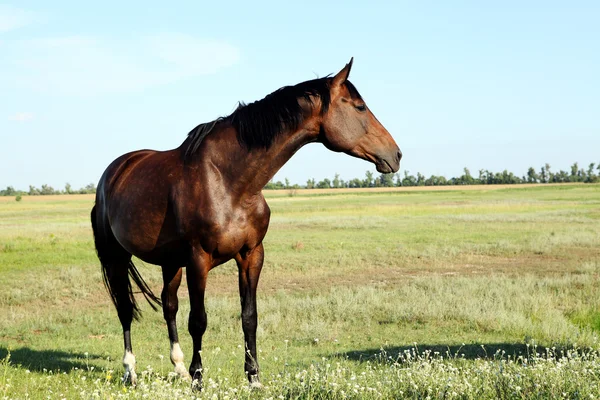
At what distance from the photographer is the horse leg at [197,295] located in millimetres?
4902

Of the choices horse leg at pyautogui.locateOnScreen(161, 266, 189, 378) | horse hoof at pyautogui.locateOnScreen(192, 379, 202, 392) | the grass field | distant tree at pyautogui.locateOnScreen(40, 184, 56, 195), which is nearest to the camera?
the grass field

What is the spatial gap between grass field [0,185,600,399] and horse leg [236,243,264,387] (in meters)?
0.23

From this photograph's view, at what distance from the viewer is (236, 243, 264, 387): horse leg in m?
5.13

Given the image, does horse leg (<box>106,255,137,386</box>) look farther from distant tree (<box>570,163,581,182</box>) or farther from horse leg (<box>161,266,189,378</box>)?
distant tree (<box>570,163,581,182</box>)

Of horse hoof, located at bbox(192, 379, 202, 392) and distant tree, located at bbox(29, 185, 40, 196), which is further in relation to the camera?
distant tree, located at bbox(29, 185, 40, 196)

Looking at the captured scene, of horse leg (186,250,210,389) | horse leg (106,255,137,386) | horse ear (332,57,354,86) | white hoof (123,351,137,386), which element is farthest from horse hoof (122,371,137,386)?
horse ear (332,57,354,86)

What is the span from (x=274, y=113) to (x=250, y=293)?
162 cm

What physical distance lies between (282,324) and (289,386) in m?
5.44

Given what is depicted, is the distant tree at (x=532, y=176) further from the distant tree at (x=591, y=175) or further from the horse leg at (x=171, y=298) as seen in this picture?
the horse leg at (x=171, y=298)

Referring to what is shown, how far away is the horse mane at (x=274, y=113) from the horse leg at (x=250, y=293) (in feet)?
3.20

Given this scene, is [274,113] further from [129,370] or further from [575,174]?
[575,174]

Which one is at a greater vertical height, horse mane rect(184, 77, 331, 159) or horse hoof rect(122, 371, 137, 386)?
horse mane rect(184, 77, 331, 159)

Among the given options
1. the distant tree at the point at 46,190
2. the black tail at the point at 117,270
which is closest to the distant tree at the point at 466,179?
the distant tree at the point at 46,190

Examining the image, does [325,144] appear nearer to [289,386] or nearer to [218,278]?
[289,386]
